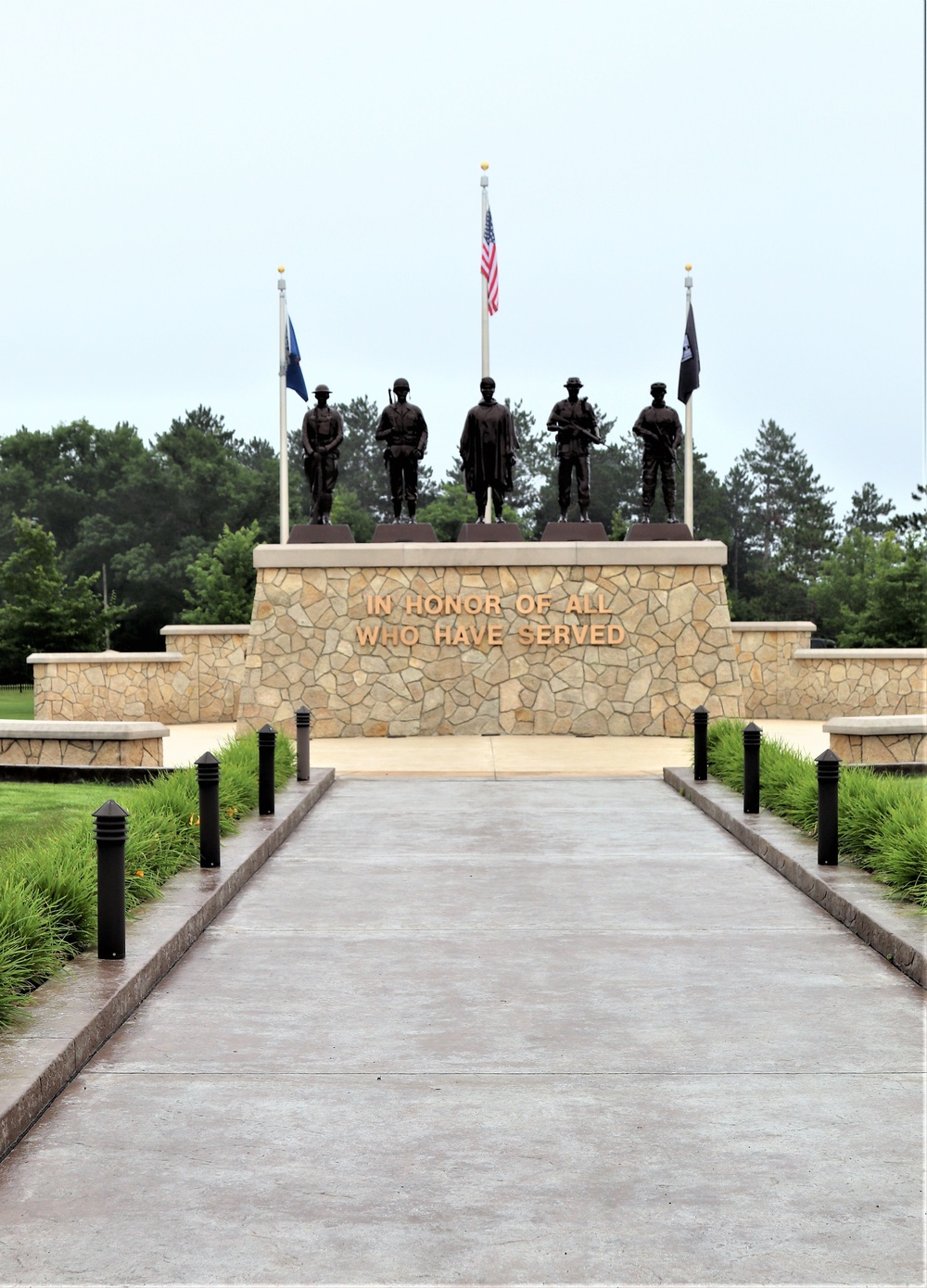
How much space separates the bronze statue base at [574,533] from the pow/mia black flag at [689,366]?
13.0 feet

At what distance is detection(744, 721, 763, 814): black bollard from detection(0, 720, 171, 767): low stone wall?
6824 millimetres

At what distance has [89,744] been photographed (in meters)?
17.0

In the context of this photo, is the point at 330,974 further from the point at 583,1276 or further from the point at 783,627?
the point at 783,627

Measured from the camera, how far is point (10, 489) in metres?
81.6

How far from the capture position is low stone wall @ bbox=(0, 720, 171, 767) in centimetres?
1686

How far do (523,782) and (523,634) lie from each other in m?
6.97

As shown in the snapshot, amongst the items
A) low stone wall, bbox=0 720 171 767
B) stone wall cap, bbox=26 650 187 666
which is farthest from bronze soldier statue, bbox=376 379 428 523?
low stone wall, bbox=0 720 171 767

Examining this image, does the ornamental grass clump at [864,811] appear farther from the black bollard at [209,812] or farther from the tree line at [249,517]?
the tree line at [249,517]

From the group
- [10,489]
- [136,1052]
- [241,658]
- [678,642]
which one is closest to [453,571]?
[678,642]

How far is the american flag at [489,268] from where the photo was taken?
88.3 ft

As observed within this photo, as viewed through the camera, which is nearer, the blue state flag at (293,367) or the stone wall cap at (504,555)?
the stone wall cap at (504,555)

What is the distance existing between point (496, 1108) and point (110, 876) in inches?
103

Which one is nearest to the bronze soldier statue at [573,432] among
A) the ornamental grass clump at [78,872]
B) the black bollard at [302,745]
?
the black bollard at [302,745]

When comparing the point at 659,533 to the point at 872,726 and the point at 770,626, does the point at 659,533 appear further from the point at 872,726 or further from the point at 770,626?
the point at 872,726
